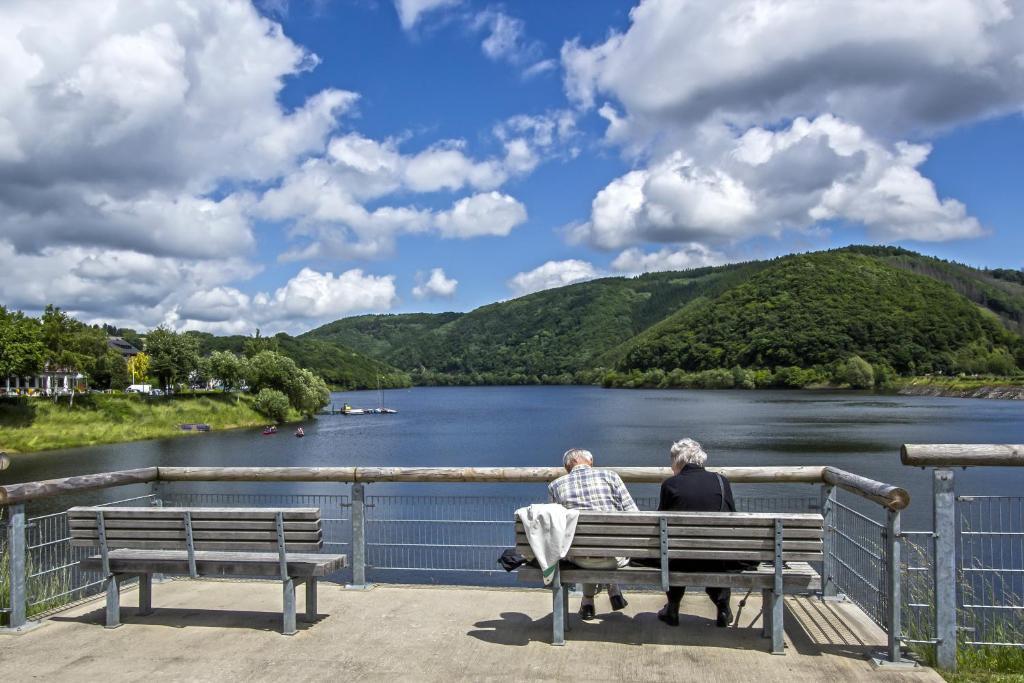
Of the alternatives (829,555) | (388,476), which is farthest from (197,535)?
(829,555)

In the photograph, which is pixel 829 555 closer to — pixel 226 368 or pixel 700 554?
pixel 700 554

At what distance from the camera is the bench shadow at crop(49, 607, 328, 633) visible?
20.5 ft

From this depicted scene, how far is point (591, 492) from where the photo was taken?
592 cm

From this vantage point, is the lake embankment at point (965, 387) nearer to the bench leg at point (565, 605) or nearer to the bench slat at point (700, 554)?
the bench slat at point (700, 554)

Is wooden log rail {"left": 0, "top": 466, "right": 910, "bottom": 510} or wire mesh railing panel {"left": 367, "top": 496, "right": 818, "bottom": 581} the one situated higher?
wooden log rail {"left": 0, "top": 466, "right": 910, "bottom": 510}

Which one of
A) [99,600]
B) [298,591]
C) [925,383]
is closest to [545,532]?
[298,591]

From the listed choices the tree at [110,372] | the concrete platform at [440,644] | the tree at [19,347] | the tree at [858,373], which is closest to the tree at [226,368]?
the tree at [110,372]

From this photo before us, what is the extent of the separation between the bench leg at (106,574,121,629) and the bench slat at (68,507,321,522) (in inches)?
20.3

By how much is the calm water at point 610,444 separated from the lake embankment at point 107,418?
2446 millimetres

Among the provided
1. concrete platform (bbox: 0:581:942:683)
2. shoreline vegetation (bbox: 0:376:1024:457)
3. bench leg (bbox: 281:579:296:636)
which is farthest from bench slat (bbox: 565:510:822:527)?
shoreline vegetation (bbox: 0:376:1024:457)

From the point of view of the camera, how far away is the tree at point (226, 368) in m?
77.8

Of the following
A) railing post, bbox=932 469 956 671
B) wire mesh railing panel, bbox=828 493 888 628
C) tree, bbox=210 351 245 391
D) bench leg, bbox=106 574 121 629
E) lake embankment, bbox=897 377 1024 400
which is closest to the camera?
railing post, bbox=932 469 956 671

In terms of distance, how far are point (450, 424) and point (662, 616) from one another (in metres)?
77.2

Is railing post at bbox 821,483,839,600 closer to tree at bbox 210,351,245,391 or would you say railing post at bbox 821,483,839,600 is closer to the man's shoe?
the man's shoe
